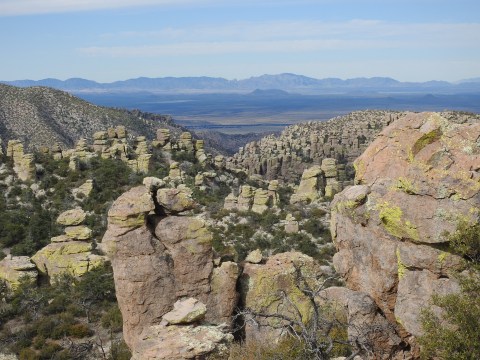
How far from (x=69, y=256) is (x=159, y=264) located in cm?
1437

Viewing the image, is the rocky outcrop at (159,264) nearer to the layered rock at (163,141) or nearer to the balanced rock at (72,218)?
the balanced rock at (72,218)

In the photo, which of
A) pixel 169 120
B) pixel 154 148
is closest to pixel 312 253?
pixel 154 148

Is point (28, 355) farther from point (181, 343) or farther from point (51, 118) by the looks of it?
point (51, 118)

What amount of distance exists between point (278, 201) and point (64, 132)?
3051 inches

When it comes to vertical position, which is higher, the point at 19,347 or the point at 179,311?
the point at 179,311

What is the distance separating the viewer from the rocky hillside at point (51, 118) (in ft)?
340

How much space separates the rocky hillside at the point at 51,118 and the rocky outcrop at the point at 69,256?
72.1 meters

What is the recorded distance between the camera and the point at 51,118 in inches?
4520

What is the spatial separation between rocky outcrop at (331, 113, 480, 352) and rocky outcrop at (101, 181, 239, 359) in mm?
4382

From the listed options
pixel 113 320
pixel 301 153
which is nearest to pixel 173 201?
pixel 113 320

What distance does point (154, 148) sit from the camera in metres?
58.5

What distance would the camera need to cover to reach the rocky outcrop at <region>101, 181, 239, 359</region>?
17125 mm

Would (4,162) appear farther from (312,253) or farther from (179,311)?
(179,311)

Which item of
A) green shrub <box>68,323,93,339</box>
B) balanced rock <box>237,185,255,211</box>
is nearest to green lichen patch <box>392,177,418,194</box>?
green shrub <box>68,323,93,339</box>
